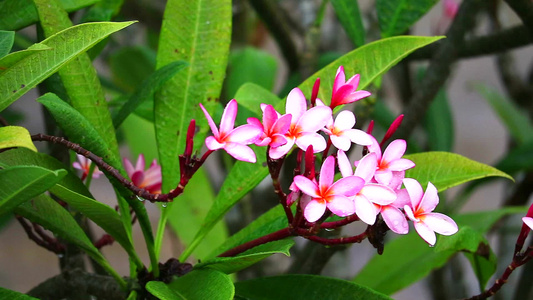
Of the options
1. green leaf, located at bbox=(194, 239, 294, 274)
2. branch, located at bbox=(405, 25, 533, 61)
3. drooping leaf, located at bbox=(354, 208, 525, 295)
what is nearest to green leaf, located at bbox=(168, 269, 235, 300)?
green leaf, located at bbox=(194, 239, 294, 274)

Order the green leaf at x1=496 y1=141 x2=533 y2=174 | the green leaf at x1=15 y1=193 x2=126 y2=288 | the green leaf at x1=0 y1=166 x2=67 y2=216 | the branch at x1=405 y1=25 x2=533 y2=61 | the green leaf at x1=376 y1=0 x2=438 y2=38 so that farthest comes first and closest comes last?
1. the green leaf at x1=496 y1=141 x2=533 y2=174
2. the branch at x1=405 y1=25 x2=533 y2=61
3. the green leaf at x1=376 y1=0 x2=438 y2=38
4. the green leaf at x1=15 y1=193 x2=126 y2=288
5. the green leaf at x1=0 y1=166 x2=67 y2=216

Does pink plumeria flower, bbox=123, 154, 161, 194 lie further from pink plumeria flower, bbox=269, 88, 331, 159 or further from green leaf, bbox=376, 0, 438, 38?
green leaf, bbox=376, 0, 438, 38

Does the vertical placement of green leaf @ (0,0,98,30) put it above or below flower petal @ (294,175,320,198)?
above

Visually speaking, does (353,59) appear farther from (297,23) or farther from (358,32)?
(297,23)

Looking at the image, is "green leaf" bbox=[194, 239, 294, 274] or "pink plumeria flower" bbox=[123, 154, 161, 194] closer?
"green leaf" bbox=[194, 239, 294, 274]

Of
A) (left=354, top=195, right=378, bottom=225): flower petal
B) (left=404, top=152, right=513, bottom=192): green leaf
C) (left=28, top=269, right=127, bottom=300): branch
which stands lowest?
(left=28, top=269, right=127, bottom=300): branch

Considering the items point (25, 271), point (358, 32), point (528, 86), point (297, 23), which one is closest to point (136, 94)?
point (358, 32)

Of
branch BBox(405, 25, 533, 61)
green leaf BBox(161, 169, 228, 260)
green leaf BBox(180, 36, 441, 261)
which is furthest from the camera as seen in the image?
green leaf BBox(161, 169, 228, 260)
